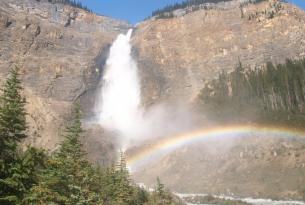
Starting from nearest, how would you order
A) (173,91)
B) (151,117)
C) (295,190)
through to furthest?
(295,190), (151,117), (173,91)

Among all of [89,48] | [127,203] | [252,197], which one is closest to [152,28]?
[89,48]

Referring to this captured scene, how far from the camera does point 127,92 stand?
427 feet

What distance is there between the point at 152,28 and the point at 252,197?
9403 centimetres

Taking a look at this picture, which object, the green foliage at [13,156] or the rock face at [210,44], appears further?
the rock face at [210,44]

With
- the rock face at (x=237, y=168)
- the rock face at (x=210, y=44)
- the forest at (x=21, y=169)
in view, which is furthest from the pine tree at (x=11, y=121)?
the rock face at (x=210, y=44)

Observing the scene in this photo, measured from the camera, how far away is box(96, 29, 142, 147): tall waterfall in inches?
4557

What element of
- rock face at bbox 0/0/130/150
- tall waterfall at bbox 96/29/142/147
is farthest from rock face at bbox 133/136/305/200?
rock face at bbox 0/0/130/150

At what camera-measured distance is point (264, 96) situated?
93.1m

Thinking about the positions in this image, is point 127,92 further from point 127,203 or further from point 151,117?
point 127,203

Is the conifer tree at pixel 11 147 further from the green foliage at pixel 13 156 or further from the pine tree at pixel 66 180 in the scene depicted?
the pine tree at pixel 66 180

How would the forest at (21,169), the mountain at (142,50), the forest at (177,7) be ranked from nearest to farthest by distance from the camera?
1. the forest at (21,169)
2. the mountain at (142,50)
3. the forest at (177,7)

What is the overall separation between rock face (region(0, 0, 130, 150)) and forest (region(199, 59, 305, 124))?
1302 inches

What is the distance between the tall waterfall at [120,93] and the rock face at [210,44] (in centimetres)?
315

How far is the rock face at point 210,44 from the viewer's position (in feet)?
404
